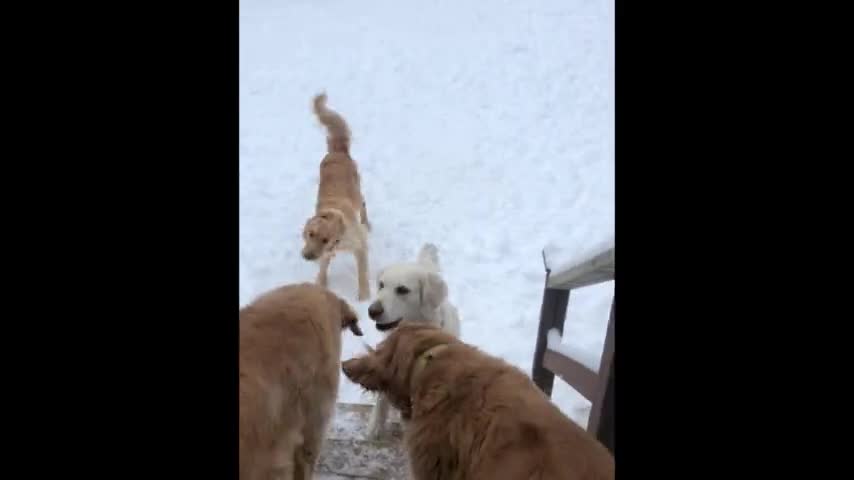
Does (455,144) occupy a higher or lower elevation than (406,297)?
higher

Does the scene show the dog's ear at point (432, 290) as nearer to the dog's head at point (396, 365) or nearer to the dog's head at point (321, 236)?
the dog's head at point (396, 365)

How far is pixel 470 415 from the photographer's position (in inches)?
79.3

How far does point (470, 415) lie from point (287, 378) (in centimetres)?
67

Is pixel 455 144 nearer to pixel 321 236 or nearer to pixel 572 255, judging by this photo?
pixel 321 236

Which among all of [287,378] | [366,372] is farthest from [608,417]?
[287,378]

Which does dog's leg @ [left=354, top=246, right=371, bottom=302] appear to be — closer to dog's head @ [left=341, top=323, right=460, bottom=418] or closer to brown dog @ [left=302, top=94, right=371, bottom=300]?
brown dog @ [left=302, top=94, right=371, bottom=300]

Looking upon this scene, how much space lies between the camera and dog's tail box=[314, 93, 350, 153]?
7.26 meters

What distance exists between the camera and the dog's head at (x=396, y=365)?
7.58 feet

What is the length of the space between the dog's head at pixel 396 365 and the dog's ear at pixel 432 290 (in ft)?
4.42

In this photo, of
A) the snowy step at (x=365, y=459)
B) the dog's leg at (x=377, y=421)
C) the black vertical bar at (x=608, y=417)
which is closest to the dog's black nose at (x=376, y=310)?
the dog's leg at (x=377, y=421)

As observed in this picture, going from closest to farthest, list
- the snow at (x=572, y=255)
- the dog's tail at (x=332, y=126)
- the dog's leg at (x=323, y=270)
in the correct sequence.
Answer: the snow at (x=572, y=255) < the dog's leg at (x=323, y=270) < the dog's tail at (x=332, y=126)

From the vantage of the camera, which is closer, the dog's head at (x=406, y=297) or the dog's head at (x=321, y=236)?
the dog's head at (x=406, y=297)
